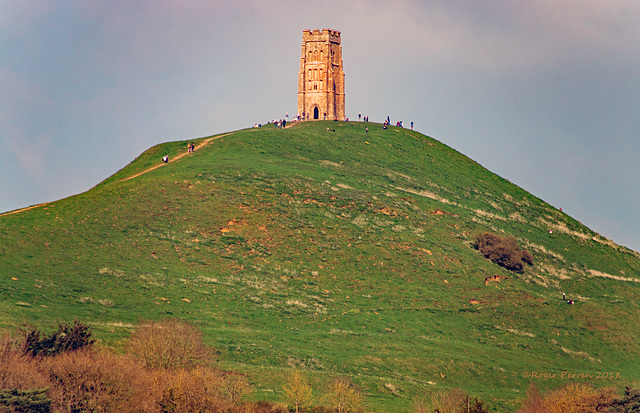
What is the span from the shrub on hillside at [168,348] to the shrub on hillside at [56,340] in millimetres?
3172

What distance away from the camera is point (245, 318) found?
67875 millimetres

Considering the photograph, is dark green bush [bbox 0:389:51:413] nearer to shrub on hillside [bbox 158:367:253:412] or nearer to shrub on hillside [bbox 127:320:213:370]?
shrub on hillside [bbox 158:367:253:412]

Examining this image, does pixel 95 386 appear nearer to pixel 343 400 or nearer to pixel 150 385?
pixel 150 385

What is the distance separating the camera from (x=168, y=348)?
49.8 metres

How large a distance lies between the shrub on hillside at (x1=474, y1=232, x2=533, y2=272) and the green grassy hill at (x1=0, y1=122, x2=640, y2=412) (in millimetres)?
1883

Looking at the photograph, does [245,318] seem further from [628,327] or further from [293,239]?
[628,327]

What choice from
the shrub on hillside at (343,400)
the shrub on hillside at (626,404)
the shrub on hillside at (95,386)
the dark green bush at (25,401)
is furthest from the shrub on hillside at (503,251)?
the dark green bush at (25,401)

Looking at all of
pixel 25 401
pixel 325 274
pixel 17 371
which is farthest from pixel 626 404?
pixel 325 274

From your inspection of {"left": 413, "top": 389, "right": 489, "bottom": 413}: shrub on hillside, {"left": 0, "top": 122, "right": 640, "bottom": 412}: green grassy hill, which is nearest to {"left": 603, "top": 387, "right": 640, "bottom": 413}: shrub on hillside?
{"left": 413, "top": 389, "right": 489, "bottom": 413}: shrub on hillside

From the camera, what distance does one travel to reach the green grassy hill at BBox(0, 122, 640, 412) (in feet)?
207

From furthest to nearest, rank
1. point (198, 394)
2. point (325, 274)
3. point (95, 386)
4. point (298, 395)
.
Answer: point (325, 274) → point (298, 395) → point (198, 394) → point (95, 386)

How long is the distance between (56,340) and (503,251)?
5588 cm

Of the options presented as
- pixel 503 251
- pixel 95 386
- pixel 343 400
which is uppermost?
pixel 503 251

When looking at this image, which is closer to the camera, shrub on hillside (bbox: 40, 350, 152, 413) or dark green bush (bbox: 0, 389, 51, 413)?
dark green bush (bbox: 0, 389, 51, 413)
